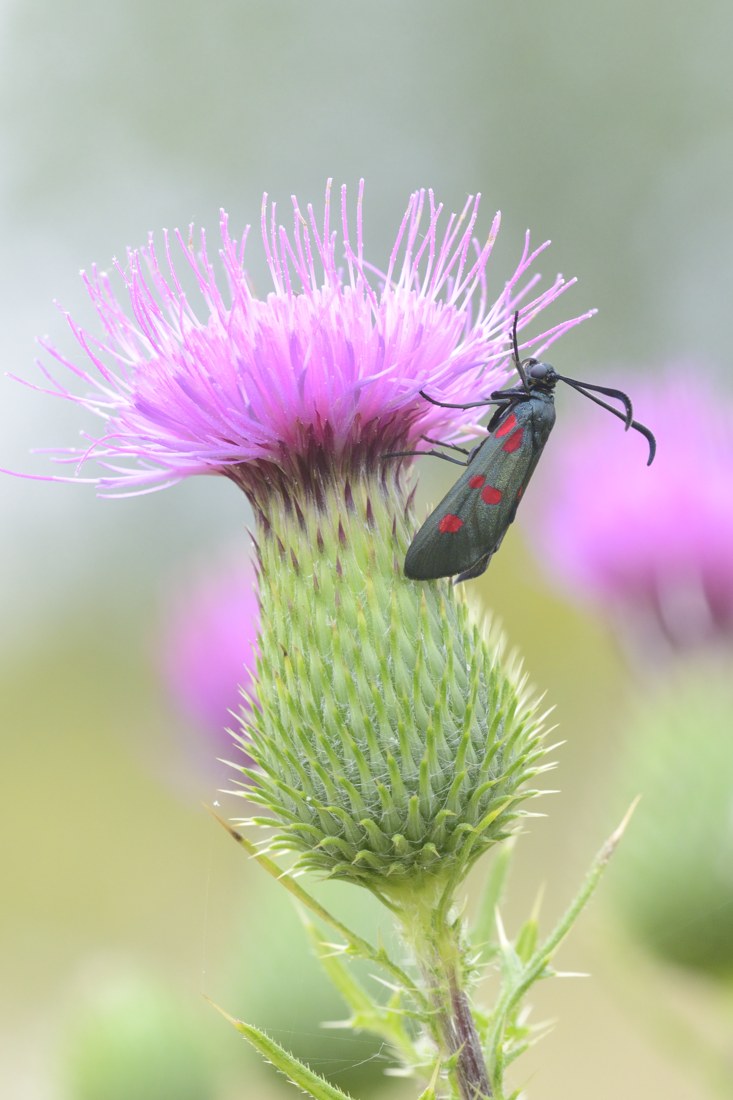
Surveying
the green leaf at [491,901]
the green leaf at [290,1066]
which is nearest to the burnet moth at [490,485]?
the green leaf at [491,901]

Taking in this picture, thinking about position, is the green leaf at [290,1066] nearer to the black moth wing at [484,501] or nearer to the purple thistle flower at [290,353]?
the black moth wing at [484,501]

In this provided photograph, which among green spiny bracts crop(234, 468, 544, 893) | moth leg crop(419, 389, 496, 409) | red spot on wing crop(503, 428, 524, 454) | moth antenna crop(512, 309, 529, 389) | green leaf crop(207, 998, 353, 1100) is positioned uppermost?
moth antenna crop(512, 309, 529, 389)

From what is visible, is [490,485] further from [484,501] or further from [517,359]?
[517,359]

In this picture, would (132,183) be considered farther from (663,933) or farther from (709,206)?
(663,933)

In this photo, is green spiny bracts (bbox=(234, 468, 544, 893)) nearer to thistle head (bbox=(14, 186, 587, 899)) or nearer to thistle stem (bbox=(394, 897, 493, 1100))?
thistle head (bbox=(14, 186, 587, 899))

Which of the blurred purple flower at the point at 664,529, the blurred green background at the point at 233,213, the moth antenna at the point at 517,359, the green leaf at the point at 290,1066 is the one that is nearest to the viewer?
the green leaf at the point at 290,1066

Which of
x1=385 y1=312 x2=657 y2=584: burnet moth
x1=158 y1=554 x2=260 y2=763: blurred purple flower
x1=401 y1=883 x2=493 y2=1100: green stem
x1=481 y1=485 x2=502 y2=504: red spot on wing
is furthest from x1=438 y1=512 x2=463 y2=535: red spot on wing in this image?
x1=158 y1=554 x2=260 y2=763: blurred purple flower

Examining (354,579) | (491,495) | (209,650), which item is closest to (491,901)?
(354,579)
